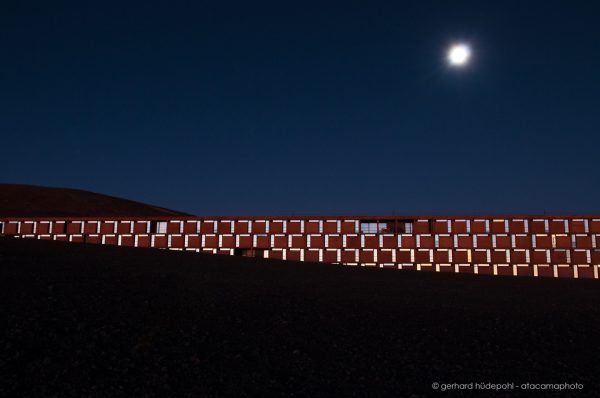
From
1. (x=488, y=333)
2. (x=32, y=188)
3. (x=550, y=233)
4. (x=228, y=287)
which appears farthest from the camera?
(x=32, y=188)

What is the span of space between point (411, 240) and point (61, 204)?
239ft

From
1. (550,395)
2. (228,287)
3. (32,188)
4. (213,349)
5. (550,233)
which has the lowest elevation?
(550,395)

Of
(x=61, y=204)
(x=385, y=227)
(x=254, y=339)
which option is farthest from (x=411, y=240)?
(x=61, y=204)

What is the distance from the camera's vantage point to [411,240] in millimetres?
40344

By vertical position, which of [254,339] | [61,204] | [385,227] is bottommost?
[254,339]

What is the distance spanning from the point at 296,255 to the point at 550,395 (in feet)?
115

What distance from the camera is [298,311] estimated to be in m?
10.4

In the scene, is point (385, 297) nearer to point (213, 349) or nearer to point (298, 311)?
→ point (298, 311)

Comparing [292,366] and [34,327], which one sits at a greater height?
[34,327]

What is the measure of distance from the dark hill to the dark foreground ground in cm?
7184

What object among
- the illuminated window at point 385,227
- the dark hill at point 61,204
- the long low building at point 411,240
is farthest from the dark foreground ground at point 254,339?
→ the dark hill at point 61,204

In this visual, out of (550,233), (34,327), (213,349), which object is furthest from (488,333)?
(550,233)

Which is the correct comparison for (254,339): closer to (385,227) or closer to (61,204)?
(385,227)

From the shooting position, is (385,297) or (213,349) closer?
(213,349)
